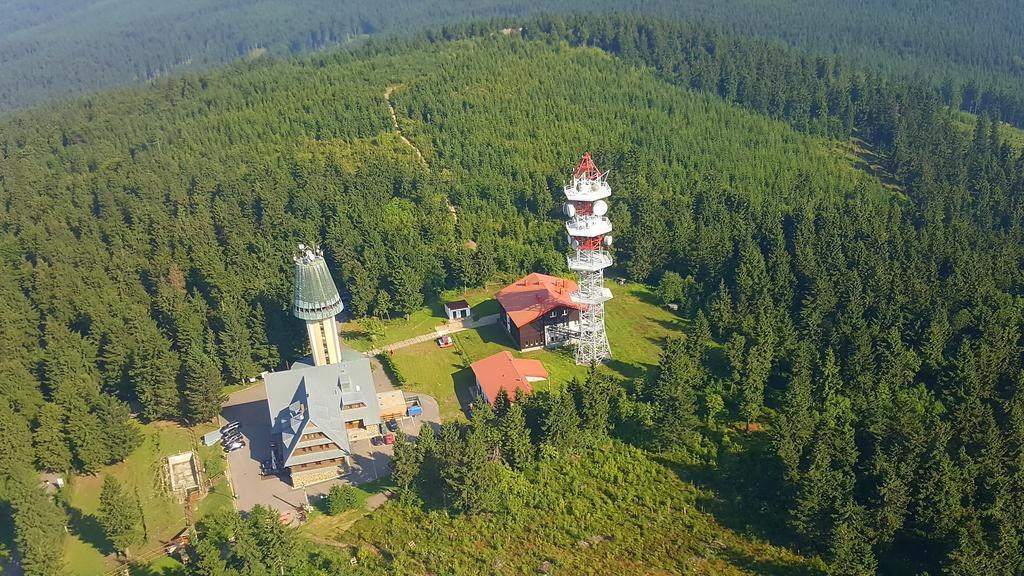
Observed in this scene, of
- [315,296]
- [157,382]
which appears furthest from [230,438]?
[315,296]

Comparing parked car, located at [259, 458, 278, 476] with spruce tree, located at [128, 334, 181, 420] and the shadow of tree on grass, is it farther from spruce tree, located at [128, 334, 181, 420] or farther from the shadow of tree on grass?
spruce tree, located at [128, 334, 181, 420]

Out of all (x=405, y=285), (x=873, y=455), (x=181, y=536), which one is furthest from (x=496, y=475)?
(x=405, y=285)

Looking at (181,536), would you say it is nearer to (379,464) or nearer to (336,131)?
(379,464)

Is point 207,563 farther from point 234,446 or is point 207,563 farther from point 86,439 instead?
point 86,439

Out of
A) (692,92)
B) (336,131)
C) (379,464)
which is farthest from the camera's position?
(692,92)

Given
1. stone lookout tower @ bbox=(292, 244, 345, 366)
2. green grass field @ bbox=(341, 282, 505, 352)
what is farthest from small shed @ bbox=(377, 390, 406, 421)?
green grass field @ bbox=(341, 282, 505, 352)

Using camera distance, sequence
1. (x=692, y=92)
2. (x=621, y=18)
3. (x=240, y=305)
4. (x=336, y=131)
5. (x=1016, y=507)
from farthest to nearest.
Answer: (x=621, y=18) → (x=692, y=92) → (x=336, y=131) → (x=240, y=305) → (x=1016, y=507)

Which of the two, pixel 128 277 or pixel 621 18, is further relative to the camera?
pixel 621 18
